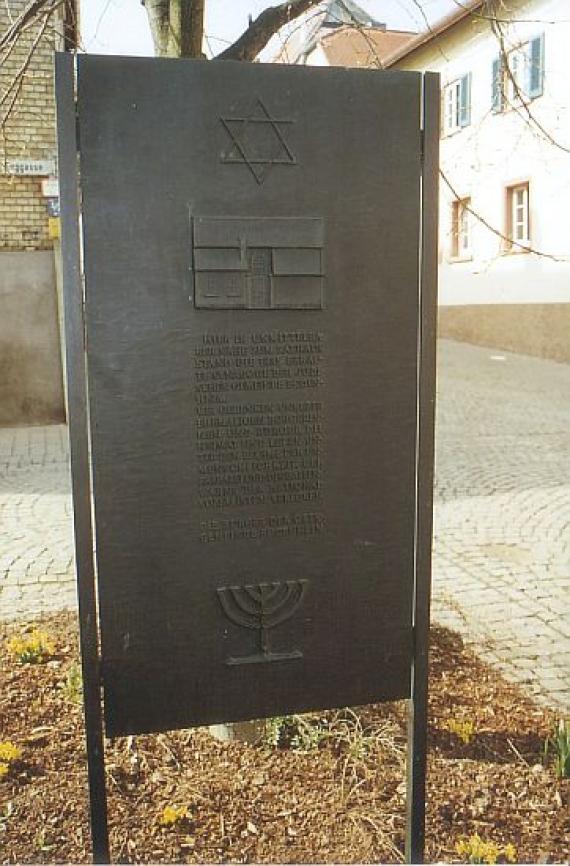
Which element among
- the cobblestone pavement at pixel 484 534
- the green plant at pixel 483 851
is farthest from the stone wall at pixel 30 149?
the green plant at pixel 483 851

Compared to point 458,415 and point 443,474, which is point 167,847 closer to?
point 443,474

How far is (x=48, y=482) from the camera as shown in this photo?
27.3 ft

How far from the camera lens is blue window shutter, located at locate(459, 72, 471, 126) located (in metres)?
20.0

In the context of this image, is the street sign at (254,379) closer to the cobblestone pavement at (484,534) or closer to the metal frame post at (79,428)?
the metal frame post at (79,428)

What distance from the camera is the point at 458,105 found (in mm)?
20500

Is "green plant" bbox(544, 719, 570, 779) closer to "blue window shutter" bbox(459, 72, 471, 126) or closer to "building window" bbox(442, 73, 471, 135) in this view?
"building window" bbox(442, 73, 471, 135)

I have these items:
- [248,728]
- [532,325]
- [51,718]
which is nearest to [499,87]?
[248,728]

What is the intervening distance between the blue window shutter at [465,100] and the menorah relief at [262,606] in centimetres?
1958

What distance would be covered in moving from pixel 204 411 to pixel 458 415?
10.3 metres

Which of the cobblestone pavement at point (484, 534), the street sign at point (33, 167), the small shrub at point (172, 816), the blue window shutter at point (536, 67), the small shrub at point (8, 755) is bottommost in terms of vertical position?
the cobblestone pavement at point (484, 534)

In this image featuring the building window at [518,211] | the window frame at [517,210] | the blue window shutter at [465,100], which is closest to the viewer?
the window frame at [517,210]

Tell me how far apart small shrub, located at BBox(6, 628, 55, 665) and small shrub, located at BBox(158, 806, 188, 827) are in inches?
52.5

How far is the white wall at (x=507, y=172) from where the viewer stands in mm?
16312

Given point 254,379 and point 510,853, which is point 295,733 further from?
point 254,379
